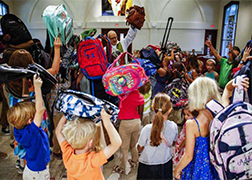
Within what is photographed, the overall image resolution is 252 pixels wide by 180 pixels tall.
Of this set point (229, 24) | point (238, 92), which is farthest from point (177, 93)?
point (229, 24)

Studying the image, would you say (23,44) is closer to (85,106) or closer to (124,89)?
(124,89)

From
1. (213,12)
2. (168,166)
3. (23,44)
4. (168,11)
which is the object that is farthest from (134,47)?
(168,166)

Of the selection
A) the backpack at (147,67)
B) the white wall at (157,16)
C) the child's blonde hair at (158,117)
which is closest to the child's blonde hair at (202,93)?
the child's blonde hair at (158,117)

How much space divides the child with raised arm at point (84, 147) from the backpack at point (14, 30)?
1505 mm

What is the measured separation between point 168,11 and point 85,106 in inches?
369

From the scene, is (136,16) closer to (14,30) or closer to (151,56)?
(151,56)

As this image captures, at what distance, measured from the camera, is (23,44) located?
2.37 meters

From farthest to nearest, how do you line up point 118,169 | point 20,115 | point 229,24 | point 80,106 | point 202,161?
point 229,24 → point 118,169 → point 20,115 → point 202,161 → point 80,106

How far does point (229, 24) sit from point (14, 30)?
340 inches

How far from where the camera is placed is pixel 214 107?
139cm

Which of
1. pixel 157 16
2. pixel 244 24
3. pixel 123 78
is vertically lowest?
pixel 123 78

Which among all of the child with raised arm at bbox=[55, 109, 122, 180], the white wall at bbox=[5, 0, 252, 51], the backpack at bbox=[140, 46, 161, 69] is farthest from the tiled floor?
the white wall at bbox=[5, 0, 252, 51]

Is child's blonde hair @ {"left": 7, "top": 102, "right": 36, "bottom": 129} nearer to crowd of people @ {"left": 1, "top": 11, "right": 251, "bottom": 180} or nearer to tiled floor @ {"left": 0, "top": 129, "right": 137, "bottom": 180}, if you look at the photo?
crowd of people @ {"left": 1, "top": 11, "right": 251, "bottom": 180}

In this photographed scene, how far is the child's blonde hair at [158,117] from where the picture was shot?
169 centimetres
